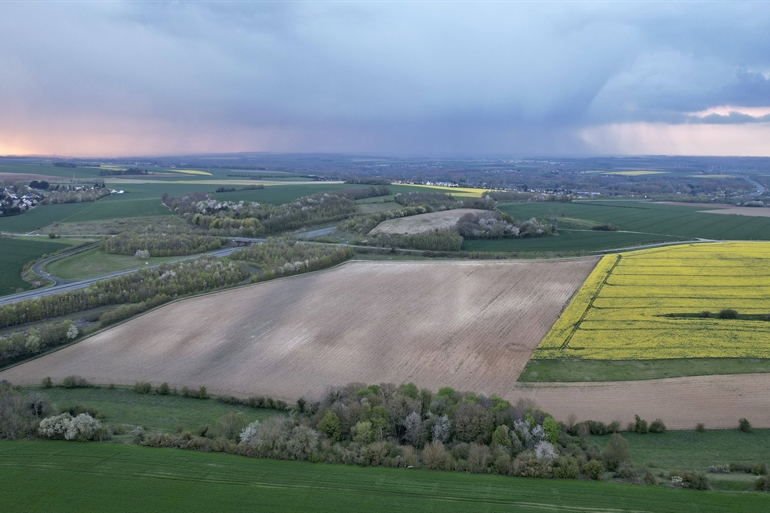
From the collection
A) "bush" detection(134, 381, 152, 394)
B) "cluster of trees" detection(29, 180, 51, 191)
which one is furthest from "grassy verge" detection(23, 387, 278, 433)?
"cluster of trees" detection(29, 180, 51, 191)

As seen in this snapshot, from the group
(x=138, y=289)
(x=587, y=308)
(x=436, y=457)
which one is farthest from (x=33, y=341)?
(x=587, y=308)

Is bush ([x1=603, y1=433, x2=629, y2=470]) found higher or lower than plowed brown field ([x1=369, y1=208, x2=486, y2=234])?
lower

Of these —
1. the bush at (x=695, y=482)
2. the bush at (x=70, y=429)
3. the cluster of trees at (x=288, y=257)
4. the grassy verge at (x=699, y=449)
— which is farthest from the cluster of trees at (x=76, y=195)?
the bush at (x=695, y=482)

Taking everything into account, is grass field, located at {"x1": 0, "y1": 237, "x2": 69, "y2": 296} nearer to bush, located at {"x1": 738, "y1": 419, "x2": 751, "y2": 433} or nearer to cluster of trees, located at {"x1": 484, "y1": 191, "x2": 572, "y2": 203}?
bush, located at {"x1": 738, "y1": 419, "x2": 751, "y2": 433}

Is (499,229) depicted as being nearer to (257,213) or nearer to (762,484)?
(257,213)

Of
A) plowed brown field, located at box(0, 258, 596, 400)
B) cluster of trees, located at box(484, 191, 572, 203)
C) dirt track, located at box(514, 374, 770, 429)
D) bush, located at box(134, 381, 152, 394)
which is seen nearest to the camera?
dirt track, located at box(514, 374, 770, 429)

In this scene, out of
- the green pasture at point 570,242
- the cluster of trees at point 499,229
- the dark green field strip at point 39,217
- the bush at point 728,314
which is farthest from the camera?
the dark green field strip at point 39,217

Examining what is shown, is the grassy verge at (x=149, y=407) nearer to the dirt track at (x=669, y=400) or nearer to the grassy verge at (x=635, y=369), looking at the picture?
the dirt track at (x=669, y=400)
